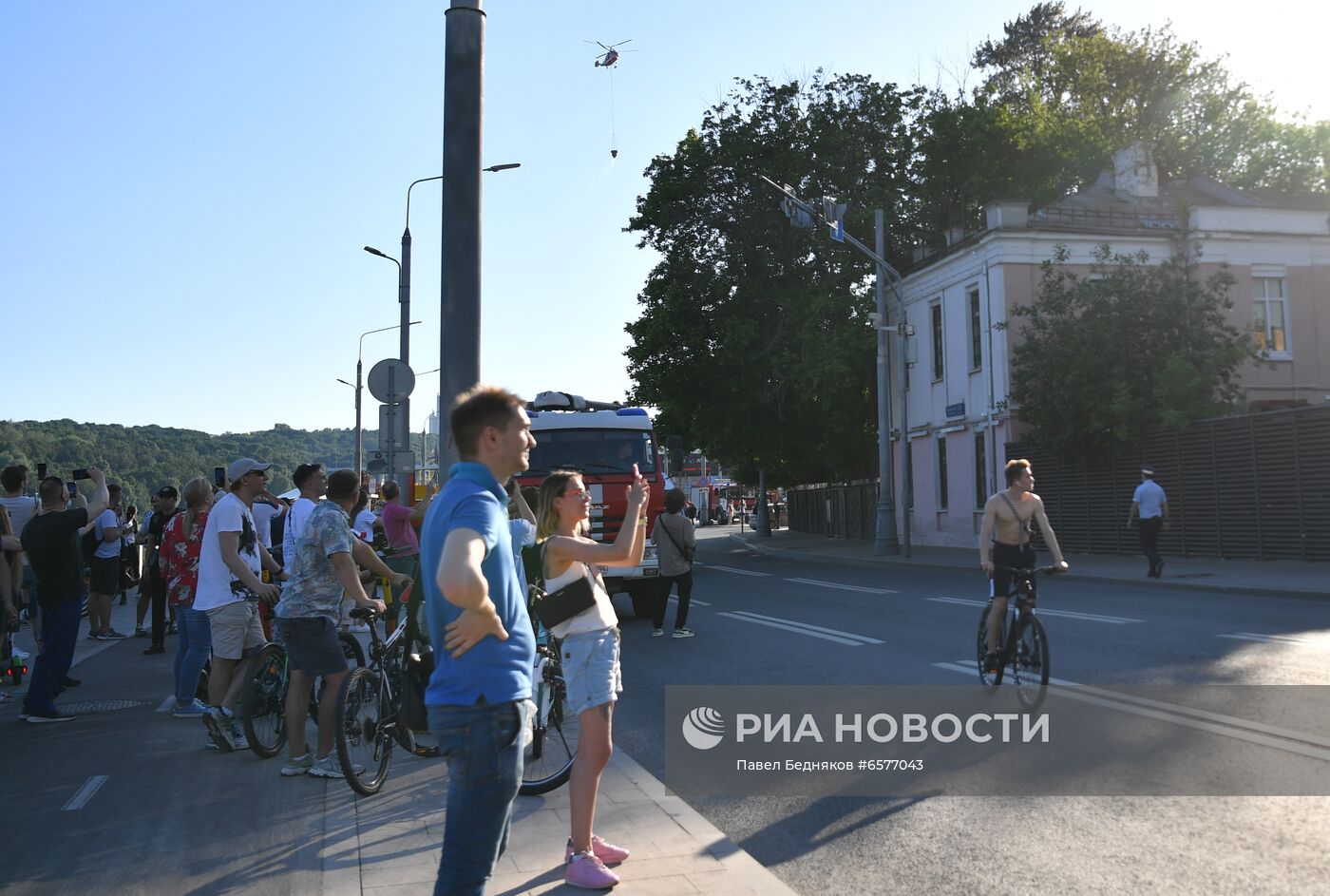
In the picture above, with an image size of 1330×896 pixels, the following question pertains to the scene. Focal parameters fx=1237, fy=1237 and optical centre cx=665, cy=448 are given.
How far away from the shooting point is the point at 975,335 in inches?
1382

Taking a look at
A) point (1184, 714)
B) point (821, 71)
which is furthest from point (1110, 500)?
point (1184, 714)

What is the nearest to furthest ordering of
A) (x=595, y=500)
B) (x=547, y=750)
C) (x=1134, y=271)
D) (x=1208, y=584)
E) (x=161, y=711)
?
(x=547, y=750)
(x=161, y=711)
(x=595, y=500)
(x=1208, y=584)
(x=1134, y=271)

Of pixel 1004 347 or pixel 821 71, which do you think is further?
pixel 821 71

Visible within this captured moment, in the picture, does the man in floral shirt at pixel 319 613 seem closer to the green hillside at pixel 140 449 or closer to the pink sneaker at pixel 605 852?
the pink sneaker at pixel 605 852

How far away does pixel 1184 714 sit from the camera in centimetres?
807

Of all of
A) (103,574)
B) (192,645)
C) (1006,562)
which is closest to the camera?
(192,645)

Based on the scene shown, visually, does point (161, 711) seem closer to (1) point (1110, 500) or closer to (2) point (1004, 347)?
(1) point (1110, 500)

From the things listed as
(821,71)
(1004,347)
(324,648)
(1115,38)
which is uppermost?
(1115,38)

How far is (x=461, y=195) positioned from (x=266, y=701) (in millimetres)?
3450

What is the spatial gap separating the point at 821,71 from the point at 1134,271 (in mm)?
15358

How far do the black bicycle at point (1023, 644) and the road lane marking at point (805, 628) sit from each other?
3.75 metres

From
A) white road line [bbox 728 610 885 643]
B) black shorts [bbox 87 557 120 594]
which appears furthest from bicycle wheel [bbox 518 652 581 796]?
black shorts [bbox 87 557 120 594]

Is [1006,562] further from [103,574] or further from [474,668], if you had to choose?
[103,574]

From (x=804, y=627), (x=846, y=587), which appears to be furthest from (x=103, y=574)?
(x=846, y=587)
